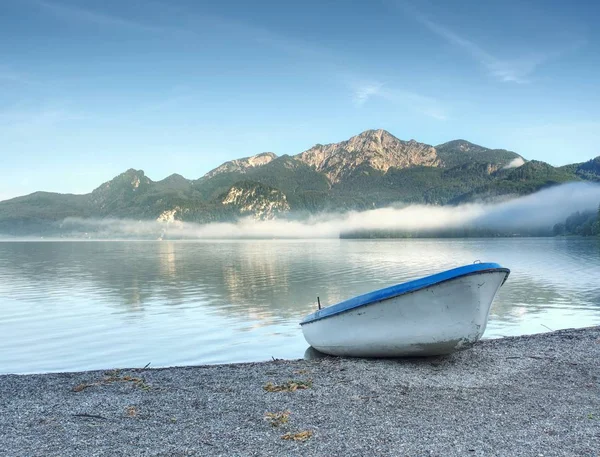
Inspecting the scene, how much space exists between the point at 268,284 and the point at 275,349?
28739 millimetres

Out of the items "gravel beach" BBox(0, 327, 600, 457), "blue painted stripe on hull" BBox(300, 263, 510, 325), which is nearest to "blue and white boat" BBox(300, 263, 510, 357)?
"blue painted stripe on hull" BBox(300, 263, 510, 325)

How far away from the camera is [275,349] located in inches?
818

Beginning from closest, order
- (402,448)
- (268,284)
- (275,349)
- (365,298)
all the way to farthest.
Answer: (402,448) → (365,298) → (275,349) → (268,284)

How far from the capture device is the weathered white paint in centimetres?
1412

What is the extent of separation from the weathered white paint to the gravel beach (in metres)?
0.64

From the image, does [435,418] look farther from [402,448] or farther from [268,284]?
[268,284]

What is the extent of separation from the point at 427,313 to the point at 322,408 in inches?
192

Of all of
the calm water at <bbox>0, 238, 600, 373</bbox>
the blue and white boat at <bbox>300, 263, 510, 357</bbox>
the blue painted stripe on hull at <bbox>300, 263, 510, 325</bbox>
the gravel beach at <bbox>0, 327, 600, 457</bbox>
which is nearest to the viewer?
the gravel beach at <bbox>0, 327, 600, 457</bbox>

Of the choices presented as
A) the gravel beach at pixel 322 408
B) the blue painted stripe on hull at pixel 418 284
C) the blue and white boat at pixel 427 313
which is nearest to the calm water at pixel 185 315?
the gravel beach at pixel 322 408

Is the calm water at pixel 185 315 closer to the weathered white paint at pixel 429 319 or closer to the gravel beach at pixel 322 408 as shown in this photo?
the gravel beach at pixel 322 408

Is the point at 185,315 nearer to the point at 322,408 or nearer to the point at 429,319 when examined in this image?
the point at 429,319

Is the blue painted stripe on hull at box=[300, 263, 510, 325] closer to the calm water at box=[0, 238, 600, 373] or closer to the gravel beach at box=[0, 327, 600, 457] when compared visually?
the gravel beach at box=[0, 327, 600, 457]

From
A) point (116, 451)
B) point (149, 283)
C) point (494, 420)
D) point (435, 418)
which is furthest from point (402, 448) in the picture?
point (149, 283)

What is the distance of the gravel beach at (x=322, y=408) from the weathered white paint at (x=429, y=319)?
636 mm
